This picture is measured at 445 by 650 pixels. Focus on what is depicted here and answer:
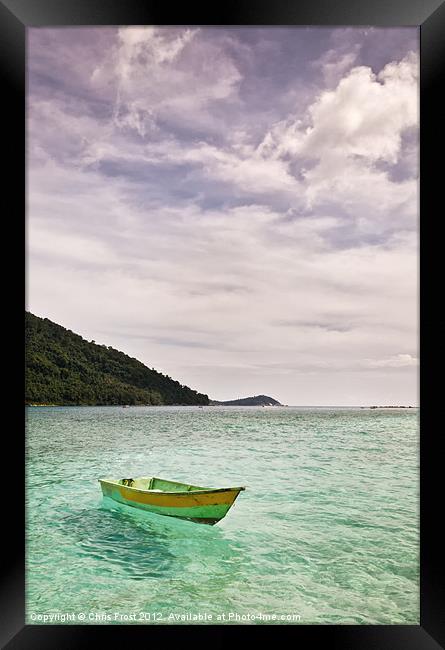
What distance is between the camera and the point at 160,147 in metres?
18.7

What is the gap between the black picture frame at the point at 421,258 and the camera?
1.21m

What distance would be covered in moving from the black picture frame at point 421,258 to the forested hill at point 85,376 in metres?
16.2

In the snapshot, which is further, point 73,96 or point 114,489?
point 73,96

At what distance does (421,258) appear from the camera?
127cm

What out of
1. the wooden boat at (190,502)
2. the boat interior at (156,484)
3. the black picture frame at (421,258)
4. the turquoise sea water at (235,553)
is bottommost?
the turquoise sea water at (235,553)

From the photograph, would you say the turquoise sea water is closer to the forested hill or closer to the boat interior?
the boat interior

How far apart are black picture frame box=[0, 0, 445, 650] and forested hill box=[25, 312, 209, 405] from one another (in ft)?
53.2

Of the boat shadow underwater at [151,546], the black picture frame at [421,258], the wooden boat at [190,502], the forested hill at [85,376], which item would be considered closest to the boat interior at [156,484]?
the boat shadow underwater at [151,546]

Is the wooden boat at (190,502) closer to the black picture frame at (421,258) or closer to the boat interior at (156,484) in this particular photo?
the boat interior at (156,484)

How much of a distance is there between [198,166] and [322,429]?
41.9 ft

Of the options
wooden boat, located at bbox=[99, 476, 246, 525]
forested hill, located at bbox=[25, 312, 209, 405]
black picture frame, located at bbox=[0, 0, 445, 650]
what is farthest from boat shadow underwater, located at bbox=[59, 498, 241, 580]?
forested hill, located at bbox=[25, 312, 209, 405]

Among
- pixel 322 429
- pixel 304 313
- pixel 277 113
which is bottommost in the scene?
pixel 322 429
